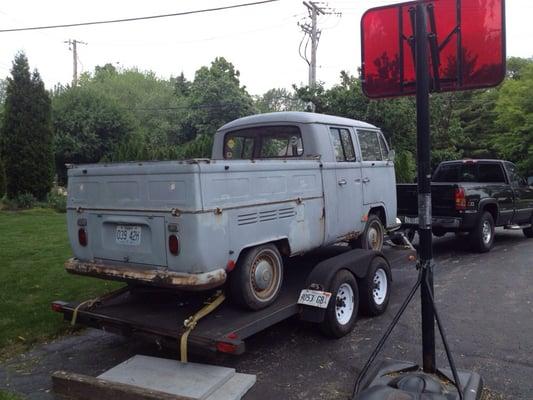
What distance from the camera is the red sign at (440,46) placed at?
3.97 meters

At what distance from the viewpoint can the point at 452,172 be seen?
12.1 m

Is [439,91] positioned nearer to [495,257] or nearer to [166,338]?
[166,338]

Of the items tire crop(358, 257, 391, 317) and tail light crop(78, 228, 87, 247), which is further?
tire crop(358, 257, 391, 317)

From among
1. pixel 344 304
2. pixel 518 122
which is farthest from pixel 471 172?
pixel 518 122

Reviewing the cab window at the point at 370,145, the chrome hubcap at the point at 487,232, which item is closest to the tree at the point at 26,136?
the cab window at the point at 370,145

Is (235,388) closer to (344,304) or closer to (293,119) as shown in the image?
(344,304)

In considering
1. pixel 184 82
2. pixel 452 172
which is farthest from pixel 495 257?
pixel 184 82

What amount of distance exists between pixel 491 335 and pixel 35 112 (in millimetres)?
17804

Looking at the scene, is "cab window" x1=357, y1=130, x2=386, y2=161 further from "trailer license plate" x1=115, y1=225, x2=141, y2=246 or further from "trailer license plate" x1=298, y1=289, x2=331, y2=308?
"trailer license plate" x1=115, y1=225, x2=141, y2=246

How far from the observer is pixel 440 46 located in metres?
4.12

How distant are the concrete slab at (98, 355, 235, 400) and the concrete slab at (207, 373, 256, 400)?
4 cm

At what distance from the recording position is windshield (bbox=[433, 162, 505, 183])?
11.7m

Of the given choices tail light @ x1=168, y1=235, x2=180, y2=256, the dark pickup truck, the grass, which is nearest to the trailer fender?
tail light @ x1=168, y1=235, x2=180, y2=256

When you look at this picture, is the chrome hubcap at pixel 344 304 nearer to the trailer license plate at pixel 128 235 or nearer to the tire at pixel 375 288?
the tire at pixel 375 288
